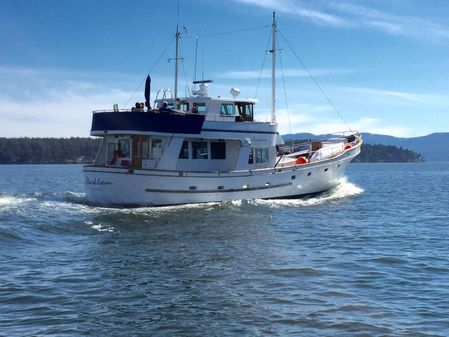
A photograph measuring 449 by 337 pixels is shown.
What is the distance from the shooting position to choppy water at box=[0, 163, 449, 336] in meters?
9.43

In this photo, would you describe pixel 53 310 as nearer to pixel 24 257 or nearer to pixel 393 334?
pixel 24 257

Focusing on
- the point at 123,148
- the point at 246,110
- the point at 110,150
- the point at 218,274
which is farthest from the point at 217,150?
the point at 218,274

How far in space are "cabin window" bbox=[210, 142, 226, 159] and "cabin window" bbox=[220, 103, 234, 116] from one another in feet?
4.88

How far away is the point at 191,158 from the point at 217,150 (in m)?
1.57

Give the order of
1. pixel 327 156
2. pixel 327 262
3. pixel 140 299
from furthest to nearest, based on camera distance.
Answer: pixel 327 156
pixel 327 262
pixel 140 299

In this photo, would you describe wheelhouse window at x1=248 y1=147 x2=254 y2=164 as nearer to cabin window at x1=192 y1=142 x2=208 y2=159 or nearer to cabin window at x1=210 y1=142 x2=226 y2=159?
cabin window at x1=210 y1=142 x2=226 y2=159

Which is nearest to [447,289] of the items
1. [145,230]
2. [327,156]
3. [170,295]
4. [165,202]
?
[170,295]

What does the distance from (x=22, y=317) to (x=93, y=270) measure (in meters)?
3.39

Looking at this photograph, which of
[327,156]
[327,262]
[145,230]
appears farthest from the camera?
[327,156]

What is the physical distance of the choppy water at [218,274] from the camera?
9430 mm

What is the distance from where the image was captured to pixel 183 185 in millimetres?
24734

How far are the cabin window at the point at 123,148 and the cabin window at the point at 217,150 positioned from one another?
160 inches

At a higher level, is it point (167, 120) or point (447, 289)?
point (167, 120)

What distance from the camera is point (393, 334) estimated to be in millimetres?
8969
